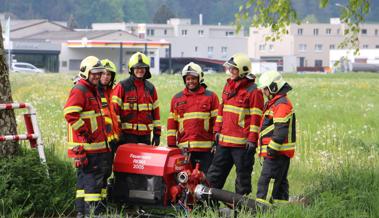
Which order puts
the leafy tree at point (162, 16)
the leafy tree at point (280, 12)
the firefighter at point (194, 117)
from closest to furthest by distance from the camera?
the firefighter at point (194, 117) → the leafy tree at point (280, 12) → the leafy tree at point (162, 16)

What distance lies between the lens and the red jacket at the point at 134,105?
1102 cm

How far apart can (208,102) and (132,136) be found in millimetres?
986

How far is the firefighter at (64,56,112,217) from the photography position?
9797 mm

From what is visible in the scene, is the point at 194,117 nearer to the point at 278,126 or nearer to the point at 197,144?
the point at 197,144

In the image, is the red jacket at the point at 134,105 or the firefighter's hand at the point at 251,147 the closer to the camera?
the firefighter's hand at the point at 251,147

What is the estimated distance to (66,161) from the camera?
11453 mm

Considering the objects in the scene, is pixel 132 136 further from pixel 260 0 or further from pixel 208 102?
pixel 260 0

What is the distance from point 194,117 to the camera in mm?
11016

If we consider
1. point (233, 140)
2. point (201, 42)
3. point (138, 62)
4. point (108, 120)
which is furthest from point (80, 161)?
point (201, 42)

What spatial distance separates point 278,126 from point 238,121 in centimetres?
79

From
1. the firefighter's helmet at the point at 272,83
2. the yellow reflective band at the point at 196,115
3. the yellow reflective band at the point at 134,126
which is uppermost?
the firefighter's helmet at the point at 272,83

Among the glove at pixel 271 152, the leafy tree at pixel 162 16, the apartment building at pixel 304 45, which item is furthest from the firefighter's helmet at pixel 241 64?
the leafy tree at pixel 162 16

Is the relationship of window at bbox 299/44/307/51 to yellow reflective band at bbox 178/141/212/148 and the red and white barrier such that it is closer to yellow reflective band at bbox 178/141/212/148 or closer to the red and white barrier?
yellow reflective band at bbox 178/141/212/148

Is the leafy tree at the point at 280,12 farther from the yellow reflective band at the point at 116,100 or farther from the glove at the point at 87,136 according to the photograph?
the glove at the point at 87,136
